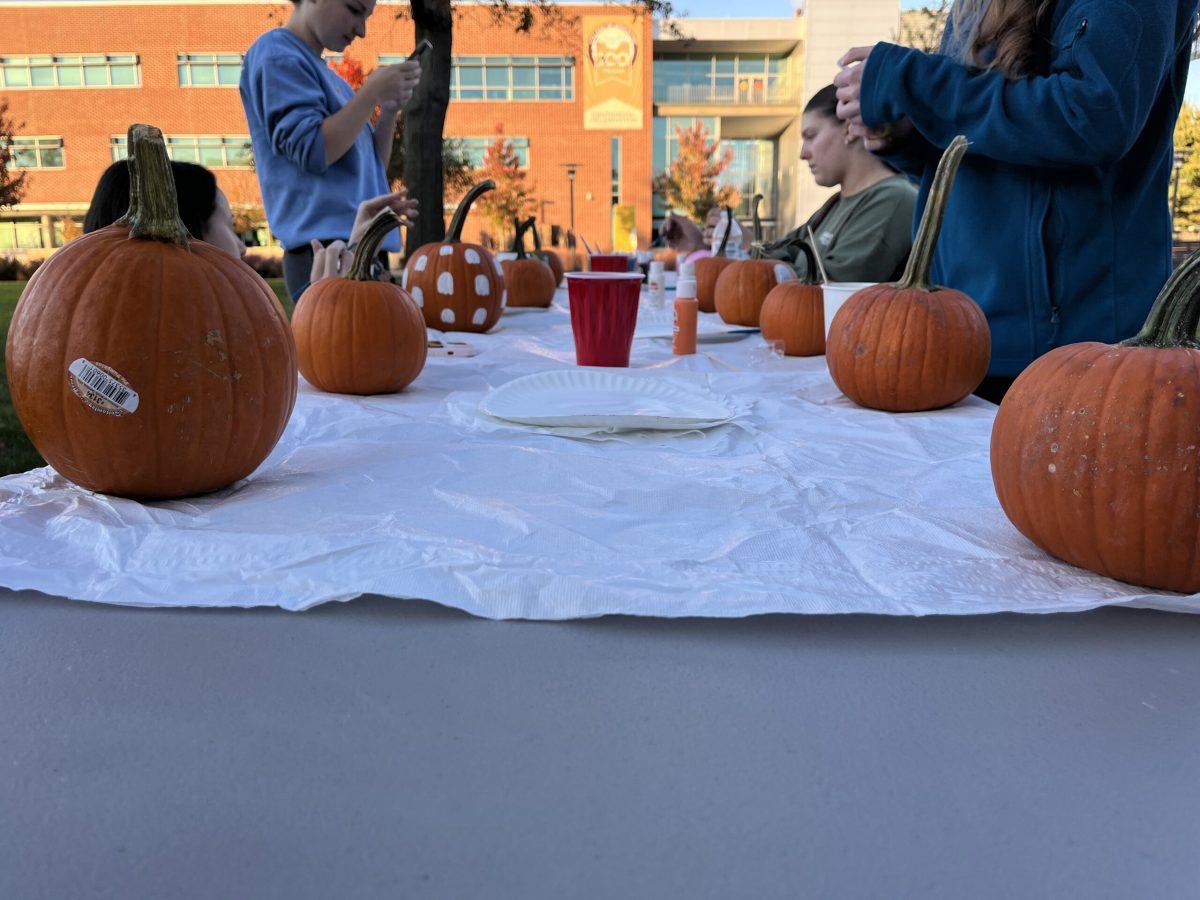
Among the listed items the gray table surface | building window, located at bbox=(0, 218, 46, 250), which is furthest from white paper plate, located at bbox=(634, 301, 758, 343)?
building window, located at bbox=(0, 218, 46, 250)

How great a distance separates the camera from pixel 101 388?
882 mm

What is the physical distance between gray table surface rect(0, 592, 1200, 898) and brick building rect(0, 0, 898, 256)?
77.4 ft

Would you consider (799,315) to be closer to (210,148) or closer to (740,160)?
(210,148)

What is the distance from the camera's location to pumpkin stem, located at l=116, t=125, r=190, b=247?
92 centimetres

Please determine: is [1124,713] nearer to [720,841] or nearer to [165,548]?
[720,841]

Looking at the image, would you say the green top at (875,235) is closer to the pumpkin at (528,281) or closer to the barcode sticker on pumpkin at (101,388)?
the pumpkin at (528,281)

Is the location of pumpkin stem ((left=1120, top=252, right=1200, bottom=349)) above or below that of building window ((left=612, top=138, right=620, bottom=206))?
below

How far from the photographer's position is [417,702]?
0.56 meters

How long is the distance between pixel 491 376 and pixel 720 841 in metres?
1.51

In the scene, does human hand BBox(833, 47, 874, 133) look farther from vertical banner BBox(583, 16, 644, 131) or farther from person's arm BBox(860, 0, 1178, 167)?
vertical banner BBox(583, 16, 644, 131)

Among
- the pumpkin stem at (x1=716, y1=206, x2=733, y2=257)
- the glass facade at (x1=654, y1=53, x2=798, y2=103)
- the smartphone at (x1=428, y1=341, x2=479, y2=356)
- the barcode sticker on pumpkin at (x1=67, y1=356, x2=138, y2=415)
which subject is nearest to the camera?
the barcode sticker on pumpkin at (x1=67, y1=356, x2=138, y2=415)

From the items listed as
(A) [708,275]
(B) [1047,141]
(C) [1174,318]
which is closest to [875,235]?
(A) [708,275]

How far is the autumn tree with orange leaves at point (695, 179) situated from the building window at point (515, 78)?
11.9 ft

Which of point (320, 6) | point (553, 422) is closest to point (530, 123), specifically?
point (320, 6)
